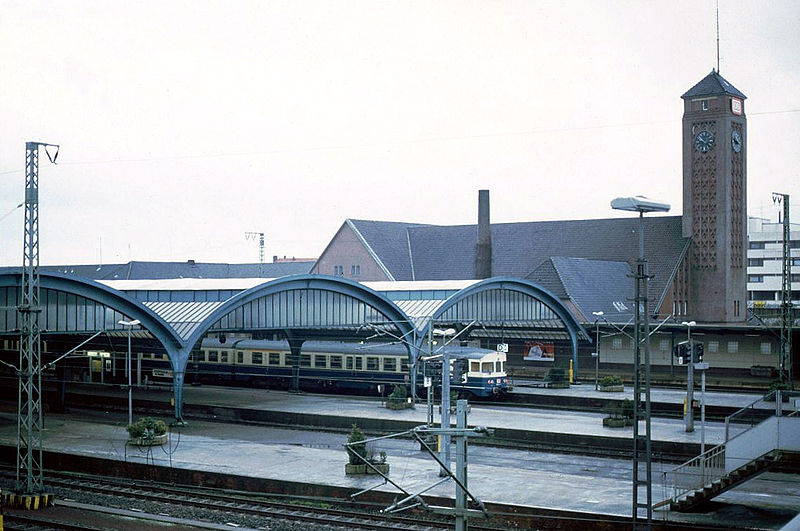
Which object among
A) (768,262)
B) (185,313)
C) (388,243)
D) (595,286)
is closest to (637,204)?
(185,313)

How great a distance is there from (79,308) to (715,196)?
170ft

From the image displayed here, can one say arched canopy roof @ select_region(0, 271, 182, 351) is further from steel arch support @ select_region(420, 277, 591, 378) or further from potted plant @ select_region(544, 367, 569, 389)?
potted plant @ select_region(544, 367, 569, 389)

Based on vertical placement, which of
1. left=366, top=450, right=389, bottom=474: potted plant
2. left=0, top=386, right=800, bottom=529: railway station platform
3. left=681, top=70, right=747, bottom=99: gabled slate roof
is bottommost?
left=0, top=386, right=800, bottom=529: railway station platform

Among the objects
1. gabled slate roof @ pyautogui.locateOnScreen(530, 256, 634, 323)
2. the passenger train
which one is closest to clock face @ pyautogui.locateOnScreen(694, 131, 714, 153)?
gabled slate roof @ pyautogui.locateOnScreen(530, 256, 634, 323)

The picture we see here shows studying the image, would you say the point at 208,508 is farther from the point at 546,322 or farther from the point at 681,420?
the point at 546,322

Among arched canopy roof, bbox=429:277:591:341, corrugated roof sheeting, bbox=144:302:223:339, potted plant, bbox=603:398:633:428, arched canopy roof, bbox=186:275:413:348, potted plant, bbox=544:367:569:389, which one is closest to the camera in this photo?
potted plant, bbox=603:398:633:428

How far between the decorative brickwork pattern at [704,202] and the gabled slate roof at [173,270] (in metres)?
45.9

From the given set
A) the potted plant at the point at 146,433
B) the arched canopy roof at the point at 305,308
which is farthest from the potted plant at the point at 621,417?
the potted plant at the point at 146,433

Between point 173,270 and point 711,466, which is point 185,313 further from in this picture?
point 173,270

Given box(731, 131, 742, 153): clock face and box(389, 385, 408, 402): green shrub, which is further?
box(731, 131, 742, 153): clock face

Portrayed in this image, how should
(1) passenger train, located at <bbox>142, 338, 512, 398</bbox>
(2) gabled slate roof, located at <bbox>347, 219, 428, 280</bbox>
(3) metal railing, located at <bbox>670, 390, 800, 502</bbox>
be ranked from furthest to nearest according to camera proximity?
(2) gabled slate roof, located at <bbox>347, 219, 428, 280</bbox> < (1) passenger train, located at <bbox>142, 338, 512, 398</bbox> < (3) metal railing, located at <bbox>670, 390, 800, 502</bbox>

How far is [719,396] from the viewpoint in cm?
4916

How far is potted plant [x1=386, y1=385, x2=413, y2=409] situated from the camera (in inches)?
1729

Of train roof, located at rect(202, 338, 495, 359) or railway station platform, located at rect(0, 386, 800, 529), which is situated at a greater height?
train roof, located at rect(202, 338, 495, 359)
